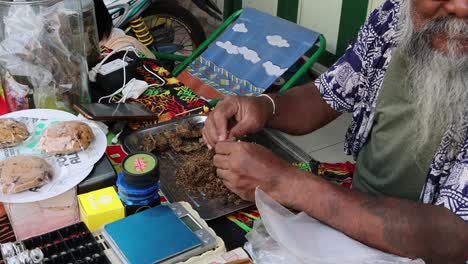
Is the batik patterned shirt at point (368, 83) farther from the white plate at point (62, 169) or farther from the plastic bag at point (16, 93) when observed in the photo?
the plastic bag at point (16, 93)

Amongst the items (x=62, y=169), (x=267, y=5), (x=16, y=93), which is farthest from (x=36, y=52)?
(x=267, y=5)

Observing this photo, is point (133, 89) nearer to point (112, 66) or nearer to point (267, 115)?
point (112, 66)

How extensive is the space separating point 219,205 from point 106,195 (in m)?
0.24

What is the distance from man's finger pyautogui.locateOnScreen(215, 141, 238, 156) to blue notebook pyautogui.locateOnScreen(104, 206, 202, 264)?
0.72 feet

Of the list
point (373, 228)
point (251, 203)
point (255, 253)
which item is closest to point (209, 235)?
point (255, 253)

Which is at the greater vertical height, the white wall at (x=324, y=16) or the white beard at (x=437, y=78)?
the white beard at (x=437, y=78)

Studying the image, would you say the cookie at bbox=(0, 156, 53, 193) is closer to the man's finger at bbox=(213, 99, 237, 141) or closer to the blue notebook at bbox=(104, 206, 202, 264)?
the blue notebook at bbox=(104, 206, 202, 264)

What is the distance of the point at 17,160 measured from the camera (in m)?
0.92

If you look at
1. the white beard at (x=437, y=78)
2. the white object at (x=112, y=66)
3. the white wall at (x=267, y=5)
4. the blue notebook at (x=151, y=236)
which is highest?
the white beard at (x=437, y=78)

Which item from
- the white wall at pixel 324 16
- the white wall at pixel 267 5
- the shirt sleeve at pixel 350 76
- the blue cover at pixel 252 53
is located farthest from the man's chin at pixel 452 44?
the white wall at pixel 267 5

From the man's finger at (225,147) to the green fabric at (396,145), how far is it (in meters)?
0.44

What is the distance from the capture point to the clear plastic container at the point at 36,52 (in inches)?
46.0

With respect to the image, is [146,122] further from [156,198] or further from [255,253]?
[255,253]

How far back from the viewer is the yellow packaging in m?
0.83
